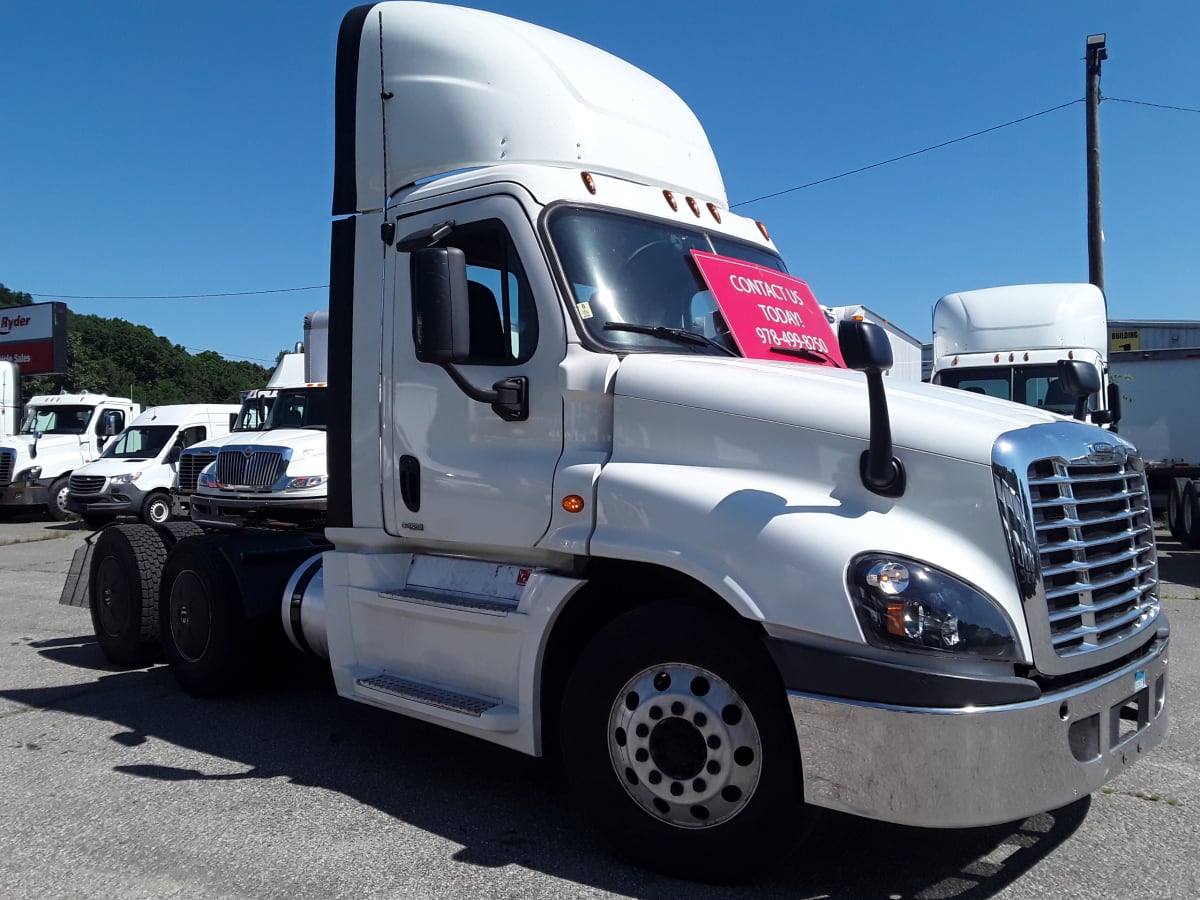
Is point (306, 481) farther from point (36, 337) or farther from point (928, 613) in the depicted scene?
point (36, 337)

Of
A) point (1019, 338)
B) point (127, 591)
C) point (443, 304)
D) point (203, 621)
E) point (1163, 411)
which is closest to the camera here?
point (443, 304)

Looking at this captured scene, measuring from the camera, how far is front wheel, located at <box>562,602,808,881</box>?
3436 millimetres

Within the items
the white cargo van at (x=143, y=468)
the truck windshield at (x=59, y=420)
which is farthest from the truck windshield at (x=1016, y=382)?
the truck windshield at (x=59, y=420)

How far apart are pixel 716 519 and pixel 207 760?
3140 millimetres

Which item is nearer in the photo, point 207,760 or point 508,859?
point 508,859

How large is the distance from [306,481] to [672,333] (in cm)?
705

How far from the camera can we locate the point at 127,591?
6.96 metres

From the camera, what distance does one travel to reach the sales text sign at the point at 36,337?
36094 millimetres

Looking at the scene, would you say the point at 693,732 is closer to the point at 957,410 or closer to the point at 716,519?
the point at 716,519

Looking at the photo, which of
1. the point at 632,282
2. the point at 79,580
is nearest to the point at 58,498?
the point at 79,580

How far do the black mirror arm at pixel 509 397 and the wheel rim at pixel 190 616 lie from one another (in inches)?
113

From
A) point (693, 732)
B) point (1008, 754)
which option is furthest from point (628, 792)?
point (1008, 754)

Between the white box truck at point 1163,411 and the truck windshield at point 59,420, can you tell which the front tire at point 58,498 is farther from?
the white box truck at point 1163,411

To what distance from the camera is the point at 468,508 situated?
4.39m
